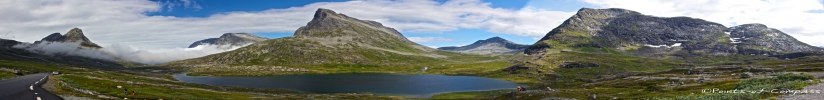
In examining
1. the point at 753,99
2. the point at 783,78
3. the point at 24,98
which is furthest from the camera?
the point at 783,78

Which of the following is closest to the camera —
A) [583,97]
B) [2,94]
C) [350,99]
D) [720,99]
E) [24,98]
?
[720,99]

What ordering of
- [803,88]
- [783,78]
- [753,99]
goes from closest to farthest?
[753,99] → [803,88] → [783,78]

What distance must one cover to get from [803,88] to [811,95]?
349 inches

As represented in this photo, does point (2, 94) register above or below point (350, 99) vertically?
above

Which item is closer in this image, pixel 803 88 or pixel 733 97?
pixel 733 97

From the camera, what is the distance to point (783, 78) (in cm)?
7294

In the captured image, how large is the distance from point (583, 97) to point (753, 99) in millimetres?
36305

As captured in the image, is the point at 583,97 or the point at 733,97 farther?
the point at 583,97

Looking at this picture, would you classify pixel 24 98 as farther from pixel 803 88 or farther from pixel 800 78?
pixel 800 78

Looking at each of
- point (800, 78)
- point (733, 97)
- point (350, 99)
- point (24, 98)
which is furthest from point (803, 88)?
point (24, 98)

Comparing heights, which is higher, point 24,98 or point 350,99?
point 24,98

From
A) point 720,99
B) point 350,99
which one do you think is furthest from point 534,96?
point 350,99

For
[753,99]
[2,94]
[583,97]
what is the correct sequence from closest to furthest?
1. [753,99]
2. [2,94]
3. [583,97]

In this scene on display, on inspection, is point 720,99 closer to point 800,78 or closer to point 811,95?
point 811,95
